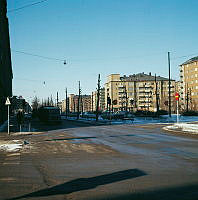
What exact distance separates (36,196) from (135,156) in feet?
19.1

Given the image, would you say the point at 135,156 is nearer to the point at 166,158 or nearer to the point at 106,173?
the point at 166,158

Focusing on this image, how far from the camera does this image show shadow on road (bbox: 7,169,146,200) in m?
6.03

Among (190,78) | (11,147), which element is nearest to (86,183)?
(11,147)

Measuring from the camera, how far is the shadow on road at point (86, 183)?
6030 mm

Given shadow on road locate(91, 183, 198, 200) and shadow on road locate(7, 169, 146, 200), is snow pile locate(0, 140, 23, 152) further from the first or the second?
shadow on road locate(91, 183, 198, 200)

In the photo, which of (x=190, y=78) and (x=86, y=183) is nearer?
(x=86, y=183)

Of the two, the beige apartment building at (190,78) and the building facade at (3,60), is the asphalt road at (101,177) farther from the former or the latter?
the beige apartment building at (190,78)

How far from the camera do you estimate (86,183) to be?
679 centimetres

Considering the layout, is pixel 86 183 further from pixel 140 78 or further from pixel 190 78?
pixel 140 78

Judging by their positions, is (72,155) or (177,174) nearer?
(177,174)

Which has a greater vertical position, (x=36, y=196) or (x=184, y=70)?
(x=184, y=70)

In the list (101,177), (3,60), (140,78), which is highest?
(140,78)

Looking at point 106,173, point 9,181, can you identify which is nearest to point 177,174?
point 106,173

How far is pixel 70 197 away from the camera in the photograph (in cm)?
568
